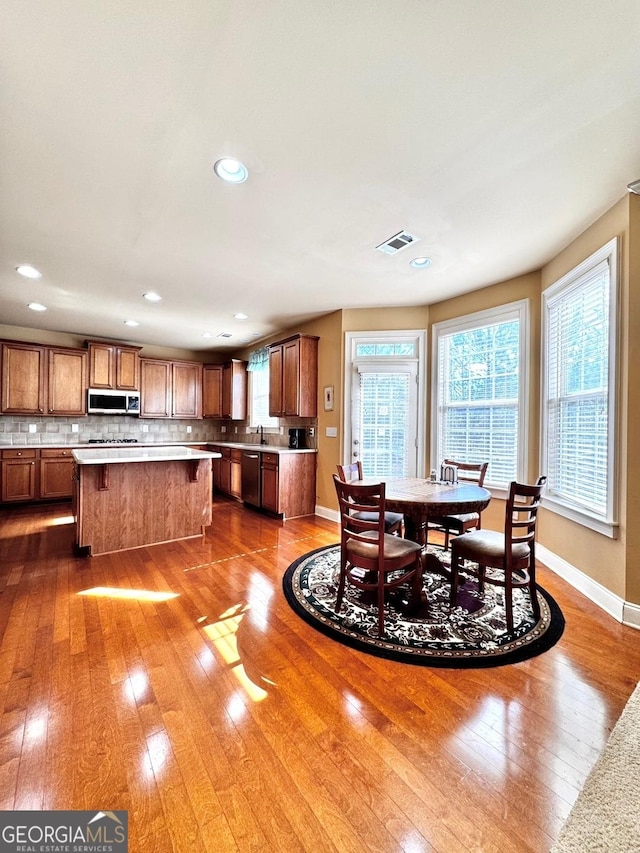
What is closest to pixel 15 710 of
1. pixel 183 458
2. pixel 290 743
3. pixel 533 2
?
pixel 290 743

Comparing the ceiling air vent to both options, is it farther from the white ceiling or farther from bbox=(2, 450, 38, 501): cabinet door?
bbox=(2, 450, 38, 501): cabinet door

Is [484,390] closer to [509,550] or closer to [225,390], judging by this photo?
[509,550]

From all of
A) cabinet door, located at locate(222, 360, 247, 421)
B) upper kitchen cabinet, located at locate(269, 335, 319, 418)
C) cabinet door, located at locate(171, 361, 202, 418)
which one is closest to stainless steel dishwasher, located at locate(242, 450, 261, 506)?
upper kitchen cabinet, located at locate(269, 335, 319, 418)

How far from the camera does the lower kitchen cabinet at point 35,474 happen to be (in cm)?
529

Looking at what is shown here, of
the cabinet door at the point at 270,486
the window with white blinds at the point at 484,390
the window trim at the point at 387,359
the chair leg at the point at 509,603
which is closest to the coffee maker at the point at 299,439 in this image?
the cabinet door at the point at 270,486

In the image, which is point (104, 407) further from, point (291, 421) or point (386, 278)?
point (386, 278)

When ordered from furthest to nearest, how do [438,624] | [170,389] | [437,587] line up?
[170,389] < [437,587] < [438,624]

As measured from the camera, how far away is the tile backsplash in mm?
5762

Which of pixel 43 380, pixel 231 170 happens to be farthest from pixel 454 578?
pixel 43 380

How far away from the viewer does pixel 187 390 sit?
23.5 ft

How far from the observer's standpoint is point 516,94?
1612mm

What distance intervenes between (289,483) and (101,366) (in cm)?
403

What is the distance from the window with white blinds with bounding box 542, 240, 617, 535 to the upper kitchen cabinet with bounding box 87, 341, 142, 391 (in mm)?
6330

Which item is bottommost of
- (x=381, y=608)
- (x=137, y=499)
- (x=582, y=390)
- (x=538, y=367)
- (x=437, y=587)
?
(x=437, y=587)
